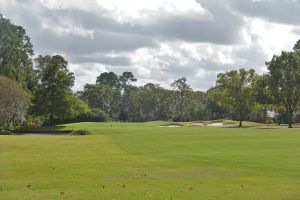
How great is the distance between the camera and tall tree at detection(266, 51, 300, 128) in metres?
98.0

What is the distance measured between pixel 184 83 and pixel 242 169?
144357mm

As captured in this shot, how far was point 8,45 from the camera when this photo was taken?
323 ft

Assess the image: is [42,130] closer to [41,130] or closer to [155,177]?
[41,130]

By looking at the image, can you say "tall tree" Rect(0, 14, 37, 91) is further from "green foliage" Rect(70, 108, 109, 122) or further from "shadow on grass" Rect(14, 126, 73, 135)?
"green foliage" Rect(70, 108, 109, 122)

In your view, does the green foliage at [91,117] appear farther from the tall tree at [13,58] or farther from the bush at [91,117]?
the tall tree at [13,58]

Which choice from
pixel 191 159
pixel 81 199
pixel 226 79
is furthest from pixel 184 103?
pixel 81 199

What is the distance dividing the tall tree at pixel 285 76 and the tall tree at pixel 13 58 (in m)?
48.6

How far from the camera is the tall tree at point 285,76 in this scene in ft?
322

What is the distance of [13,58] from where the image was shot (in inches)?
3878

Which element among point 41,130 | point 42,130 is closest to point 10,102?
point 42,130

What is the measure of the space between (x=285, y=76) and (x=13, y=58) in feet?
172

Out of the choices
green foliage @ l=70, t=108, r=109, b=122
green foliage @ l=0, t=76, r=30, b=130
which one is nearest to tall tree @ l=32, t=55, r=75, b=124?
green foliage @ l=0, t=76, r=30, b=130

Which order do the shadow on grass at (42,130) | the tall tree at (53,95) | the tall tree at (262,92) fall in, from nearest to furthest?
the shadow on grass at (42,130), the tall tree at (53,95), the tall tree at (262,92)

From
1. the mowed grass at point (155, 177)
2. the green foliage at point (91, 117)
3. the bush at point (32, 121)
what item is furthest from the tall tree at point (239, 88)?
the mowed grass at point (155, 177)
